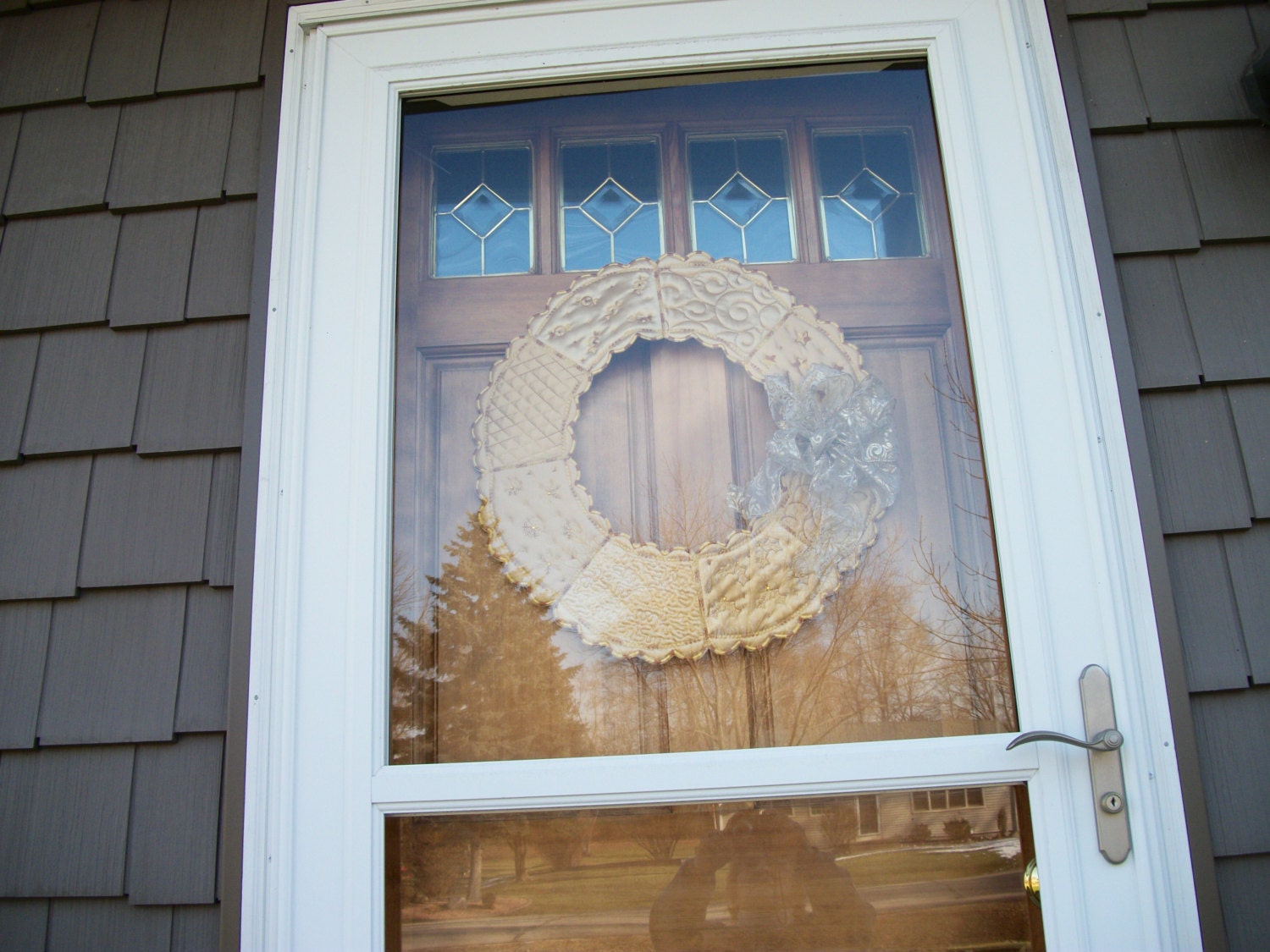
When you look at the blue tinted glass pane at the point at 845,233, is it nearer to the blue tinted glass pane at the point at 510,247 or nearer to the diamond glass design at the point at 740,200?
the diamond glass design at the point at 740,200

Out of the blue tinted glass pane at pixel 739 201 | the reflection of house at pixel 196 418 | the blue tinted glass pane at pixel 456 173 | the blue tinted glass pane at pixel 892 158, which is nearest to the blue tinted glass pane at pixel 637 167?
the blue tinted glass pane at pixel 739 201

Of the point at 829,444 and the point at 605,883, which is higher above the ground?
the point at 829,444

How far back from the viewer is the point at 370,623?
4.11 feet

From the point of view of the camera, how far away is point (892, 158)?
4.68 feet

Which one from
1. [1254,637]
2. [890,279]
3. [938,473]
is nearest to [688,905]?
[938,473]

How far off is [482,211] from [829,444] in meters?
0.65

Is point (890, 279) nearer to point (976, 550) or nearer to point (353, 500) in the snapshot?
point (976, 550)

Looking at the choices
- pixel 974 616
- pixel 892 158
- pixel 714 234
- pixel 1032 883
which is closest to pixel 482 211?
pixel 714 234

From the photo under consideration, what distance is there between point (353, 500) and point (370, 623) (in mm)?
175

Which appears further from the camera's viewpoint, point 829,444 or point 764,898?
point 829,444

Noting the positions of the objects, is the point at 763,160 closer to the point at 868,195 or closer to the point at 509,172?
the point at 868,195

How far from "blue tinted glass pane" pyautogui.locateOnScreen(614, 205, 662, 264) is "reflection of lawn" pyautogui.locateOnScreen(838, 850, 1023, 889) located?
2.99ft

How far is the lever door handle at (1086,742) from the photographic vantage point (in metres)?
1.13

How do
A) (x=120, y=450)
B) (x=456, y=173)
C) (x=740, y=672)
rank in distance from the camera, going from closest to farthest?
1. (x=740, y=672)
2. (x=120, y=450)
3. (x=456, y=173)
